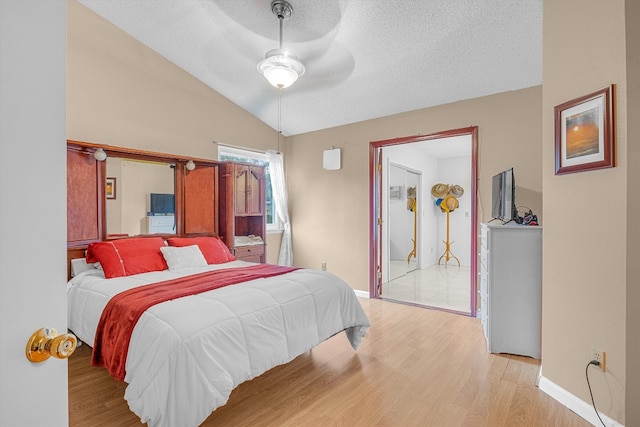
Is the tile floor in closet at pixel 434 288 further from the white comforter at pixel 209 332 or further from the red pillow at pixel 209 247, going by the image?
the red pillow at pixel 209 247

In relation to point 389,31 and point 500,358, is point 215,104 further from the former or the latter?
point 500,358

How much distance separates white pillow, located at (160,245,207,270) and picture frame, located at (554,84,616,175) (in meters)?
3.14

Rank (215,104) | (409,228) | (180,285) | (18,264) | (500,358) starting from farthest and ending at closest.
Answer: (409,228) → (215,104) → (500,358) → (180,285) → (18,264)

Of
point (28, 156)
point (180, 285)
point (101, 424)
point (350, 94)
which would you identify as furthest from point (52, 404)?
point (350, 94)

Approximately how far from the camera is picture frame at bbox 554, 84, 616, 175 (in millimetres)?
1812

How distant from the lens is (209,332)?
1.78 meters

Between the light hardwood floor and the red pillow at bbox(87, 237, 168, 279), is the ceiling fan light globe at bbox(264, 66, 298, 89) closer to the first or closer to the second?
the red pillow at bbox(87, 237, 168, 279)

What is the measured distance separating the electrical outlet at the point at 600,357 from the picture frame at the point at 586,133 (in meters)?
1.06

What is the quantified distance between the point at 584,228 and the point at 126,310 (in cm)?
283

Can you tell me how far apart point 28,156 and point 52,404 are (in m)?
0.51

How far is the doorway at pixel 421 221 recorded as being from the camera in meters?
4.66

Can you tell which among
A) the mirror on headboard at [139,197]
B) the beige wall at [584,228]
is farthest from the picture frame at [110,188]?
the beige wall at [584,228]

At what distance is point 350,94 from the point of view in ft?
13.3

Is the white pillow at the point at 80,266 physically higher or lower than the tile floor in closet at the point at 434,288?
higher
